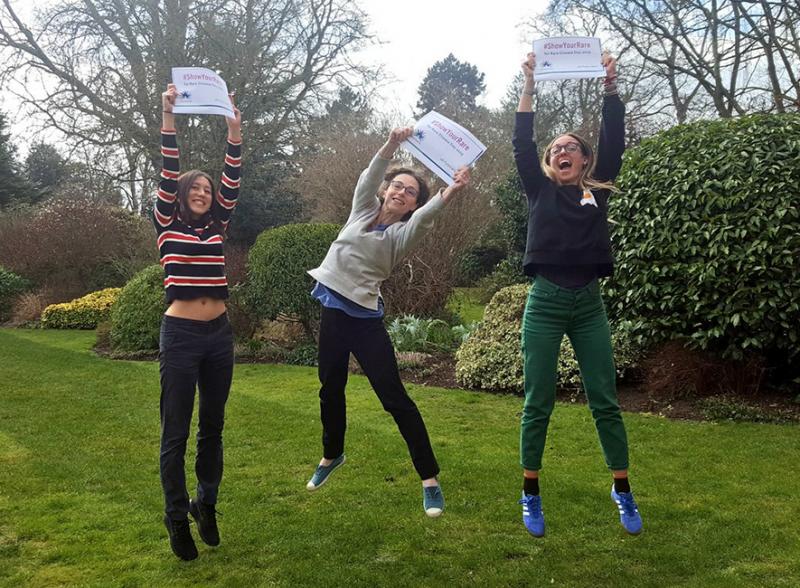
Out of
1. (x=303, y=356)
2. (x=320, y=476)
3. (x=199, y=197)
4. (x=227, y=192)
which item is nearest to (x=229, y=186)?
(x=227, y=192)

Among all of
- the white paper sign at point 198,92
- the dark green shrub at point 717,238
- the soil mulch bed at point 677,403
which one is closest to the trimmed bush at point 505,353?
the soil mulch bed at point 677,403

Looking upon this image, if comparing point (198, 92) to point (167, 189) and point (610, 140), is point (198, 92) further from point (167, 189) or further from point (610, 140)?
point (610, 140)

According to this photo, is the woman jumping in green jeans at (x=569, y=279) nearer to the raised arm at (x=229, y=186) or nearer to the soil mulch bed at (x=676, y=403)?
the raised arm at (x=229, y=186)

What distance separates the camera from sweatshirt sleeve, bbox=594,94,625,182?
10.5 ft

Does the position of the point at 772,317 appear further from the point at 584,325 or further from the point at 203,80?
the point at 203,80

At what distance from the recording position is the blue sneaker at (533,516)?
323cm

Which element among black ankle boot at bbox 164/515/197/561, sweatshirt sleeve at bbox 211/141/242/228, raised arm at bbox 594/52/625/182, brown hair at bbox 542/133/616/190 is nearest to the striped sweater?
sweatshirt sleeve at bbox 211/141/242/228

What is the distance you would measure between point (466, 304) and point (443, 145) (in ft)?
39.8

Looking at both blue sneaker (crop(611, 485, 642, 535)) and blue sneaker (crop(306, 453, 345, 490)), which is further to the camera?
blue sneaker (crop(306, 453, 345, 490))

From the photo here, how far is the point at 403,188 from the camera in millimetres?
3520

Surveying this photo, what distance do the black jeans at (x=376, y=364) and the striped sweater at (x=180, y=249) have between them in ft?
1.99

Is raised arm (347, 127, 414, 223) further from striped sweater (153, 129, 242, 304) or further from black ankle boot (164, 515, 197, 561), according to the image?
black ankle boot (164, 515, 197, 561)

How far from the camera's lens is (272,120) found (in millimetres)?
18812

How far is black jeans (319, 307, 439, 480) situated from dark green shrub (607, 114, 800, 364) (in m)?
3.68
